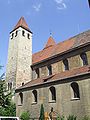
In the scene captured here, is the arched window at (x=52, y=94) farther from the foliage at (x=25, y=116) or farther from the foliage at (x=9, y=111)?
the foliage at (x=9, y=111)

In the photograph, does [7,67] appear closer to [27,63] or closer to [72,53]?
[27,63]

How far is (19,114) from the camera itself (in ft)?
83.3

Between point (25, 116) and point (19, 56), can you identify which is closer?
point (25, 116)

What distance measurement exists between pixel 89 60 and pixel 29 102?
1015 centimetres

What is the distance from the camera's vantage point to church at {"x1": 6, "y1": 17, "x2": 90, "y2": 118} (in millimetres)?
19250

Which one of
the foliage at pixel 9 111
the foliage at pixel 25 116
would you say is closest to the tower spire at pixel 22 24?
the foliage at pixel 9 111

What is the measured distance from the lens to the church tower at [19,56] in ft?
96.1

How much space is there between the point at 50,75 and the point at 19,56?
7235mm

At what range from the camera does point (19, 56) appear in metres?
30.8

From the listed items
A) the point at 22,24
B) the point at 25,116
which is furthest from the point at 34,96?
the point at 22,24

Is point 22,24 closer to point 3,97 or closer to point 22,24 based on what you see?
point 22,24

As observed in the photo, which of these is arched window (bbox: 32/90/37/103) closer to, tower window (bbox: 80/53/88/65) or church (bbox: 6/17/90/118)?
church (bbox: 6/17/90/118)

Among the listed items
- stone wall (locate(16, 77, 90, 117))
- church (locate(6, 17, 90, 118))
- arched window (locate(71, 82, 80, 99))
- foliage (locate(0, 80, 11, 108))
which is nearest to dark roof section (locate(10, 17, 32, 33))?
church (locate(6, 17, 90, 118))

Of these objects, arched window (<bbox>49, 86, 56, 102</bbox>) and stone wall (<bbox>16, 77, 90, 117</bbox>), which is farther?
arched window (<bbox>49, 86, 56, 102</bbox>)
